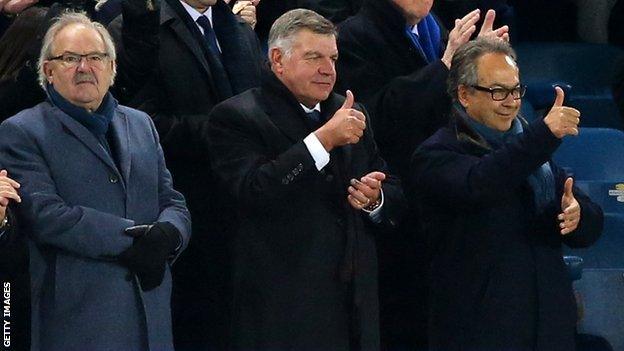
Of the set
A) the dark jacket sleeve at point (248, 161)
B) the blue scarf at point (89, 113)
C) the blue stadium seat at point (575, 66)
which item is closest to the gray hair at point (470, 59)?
the dark jacket sleeve at point (248, 161)

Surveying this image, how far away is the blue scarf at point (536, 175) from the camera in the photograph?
540 centimetres

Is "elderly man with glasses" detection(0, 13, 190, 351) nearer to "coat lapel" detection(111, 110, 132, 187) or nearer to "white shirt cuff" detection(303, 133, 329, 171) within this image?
"coat lapel" detection(111, 110, 132, 187)

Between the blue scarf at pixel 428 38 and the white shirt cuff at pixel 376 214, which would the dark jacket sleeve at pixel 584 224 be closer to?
the white shirt cuff at pixel 376 214

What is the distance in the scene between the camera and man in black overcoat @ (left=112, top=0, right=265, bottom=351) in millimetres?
5684

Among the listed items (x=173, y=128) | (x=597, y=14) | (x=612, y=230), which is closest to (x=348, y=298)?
(x=173, y=128)

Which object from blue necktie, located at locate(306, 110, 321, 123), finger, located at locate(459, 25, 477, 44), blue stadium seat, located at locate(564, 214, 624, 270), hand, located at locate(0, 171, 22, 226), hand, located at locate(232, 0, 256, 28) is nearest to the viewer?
hand, located at locate(0, 171, 22, 226)

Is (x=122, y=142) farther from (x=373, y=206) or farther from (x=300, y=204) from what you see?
(x=373, y=206)

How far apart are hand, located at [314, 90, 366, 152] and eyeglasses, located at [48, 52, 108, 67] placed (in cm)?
73

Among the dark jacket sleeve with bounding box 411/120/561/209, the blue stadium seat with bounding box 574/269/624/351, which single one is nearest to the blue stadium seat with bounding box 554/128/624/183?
the blue stadium seat with bounding box 574/269/624/351

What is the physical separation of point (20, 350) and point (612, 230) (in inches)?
102

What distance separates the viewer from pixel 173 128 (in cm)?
568

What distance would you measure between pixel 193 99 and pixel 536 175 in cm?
124

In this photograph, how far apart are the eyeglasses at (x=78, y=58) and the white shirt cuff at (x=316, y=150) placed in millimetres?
708

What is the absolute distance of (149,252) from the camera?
5059 mm
